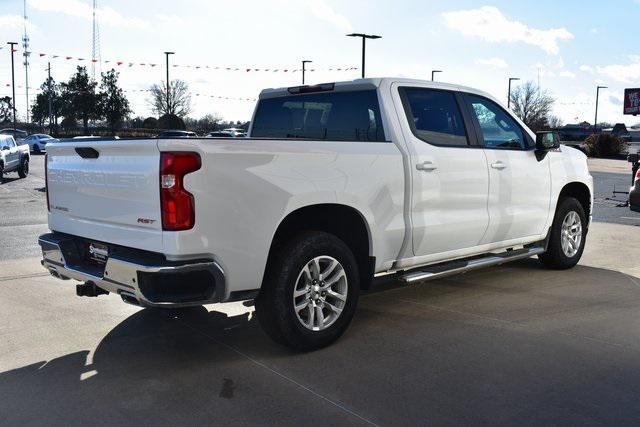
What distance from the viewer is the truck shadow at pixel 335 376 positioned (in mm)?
3463

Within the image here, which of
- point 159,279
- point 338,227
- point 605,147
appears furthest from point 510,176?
point 605,147

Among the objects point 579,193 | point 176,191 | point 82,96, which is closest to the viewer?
point 176,191

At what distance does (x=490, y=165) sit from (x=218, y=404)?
3.32 metres

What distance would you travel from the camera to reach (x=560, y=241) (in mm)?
6879

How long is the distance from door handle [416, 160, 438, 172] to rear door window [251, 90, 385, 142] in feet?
1.16

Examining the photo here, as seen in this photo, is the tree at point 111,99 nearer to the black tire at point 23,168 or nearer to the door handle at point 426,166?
the black tire at point 23,168

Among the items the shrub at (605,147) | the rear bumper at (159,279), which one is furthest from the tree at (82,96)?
the rear bumper at (159,279)

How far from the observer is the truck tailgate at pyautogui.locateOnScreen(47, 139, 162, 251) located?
3748 mm

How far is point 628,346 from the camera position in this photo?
4512mm

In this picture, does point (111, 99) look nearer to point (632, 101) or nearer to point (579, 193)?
point (632, 101)

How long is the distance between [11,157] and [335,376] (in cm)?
2085

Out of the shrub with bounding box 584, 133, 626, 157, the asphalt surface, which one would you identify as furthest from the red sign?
the asphalt surface

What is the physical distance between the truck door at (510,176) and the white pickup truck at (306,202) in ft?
0.06

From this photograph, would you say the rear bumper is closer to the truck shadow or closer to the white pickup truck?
the white pickup truck
